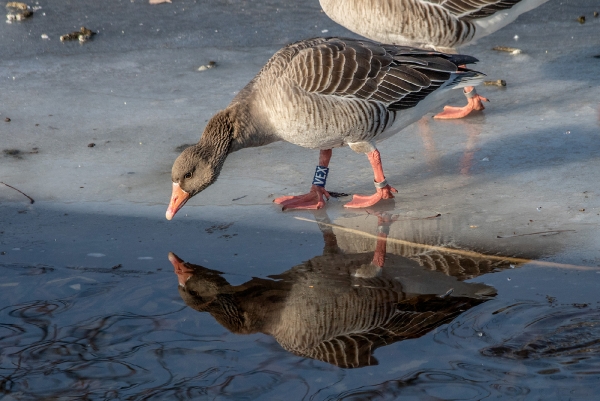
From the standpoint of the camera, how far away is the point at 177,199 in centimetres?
474

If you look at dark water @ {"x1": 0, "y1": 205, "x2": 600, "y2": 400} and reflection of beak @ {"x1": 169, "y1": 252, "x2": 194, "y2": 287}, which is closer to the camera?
dark water @ {"x1": 0, "y1": 205, "x2": 600, "y2": 400}

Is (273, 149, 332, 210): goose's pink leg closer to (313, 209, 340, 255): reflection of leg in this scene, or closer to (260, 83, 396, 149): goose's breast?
(313, 209, 340, 255): reflection of leg

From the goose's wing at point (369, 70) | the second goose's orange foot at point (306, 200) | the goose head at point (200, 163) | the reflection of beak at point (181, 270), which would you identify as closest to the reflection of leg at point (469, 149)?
the goose's wing at point (369, 70)

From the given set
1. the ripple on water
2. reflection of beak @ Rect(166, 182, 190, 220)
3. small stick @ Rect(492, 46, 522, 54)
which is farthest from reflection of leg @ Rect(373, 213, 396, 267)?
small stick @ Rect(492, 46, 522, 54)

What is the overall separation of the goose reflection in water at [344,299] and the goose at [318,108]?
64cm

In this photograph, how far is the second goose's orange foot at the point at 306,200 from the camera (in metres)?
5.02

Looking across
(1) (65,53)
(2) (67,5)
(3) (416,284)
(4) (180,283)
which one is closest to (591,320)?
(3) (416,284)

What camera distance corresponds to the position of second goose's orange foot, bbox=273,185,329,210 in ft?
16.5

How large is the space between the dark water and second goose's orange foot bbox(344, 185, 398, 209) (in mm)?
342

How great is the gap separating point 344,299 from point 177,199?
134 cm

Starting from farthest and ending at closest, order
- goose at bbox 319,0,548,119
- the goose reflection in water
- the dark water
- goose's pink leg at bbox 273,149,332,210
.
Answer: goose at bbox 319,0,548,119 < goose's pink leg at bbox 273,149,332,210 < the goose reflection in water < the dark water

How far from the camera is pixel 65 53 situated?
7.88 meters

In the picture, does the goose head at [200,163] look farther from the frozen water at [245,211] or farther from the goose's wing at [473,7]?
the goose's wing at [473,7]

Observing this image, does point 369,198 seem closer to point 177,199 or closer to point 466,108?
point 177,199
